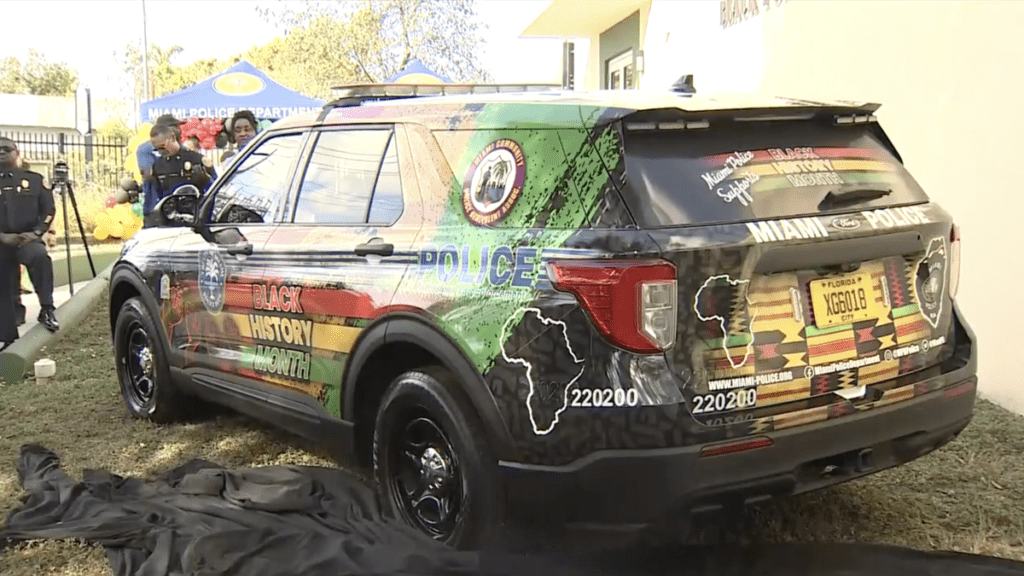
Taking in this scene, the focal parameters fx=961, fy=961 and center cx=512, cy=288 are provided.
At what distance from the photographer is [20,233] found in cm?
793

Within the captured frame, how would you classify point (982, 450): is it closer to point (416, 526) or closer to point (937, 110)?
point (937, 110)

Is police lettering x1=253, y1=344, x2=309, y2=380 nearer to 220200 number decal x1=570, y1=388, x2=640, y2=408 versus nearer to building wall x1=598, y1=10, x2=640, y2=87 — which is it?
220200 number decal x1=570, y1=388, x2=640, y2=408

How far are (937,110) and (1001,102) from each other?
2.06 ft

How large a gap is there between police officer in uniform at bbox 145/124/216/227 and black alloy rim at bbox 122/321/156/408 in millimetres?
2787

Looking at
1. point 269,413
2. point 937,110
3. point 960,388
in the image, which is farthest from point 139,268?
point 937,110

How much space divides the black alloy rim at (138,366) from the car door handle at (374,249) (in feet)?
7.85

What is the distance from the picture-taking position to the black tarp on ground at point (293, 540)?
3.17 metres

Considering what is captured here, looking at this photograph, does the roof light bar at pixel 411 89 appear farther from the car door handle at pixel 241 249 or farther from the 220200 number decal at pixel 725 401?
the 220200 number decal at pixel 725 401

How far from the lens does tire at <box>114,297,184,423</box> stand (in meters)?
5.36

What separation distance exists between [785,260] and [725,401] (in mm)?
473

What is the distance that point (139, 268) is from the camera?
546 cm

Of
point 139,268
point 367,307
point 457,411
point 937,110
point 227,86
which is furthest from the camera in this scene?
point 227,86

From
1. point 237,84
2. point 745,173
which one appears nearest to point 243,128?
point 745,173

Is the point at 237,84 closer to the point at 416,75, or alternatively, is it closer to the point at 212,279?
the point at 416,75
